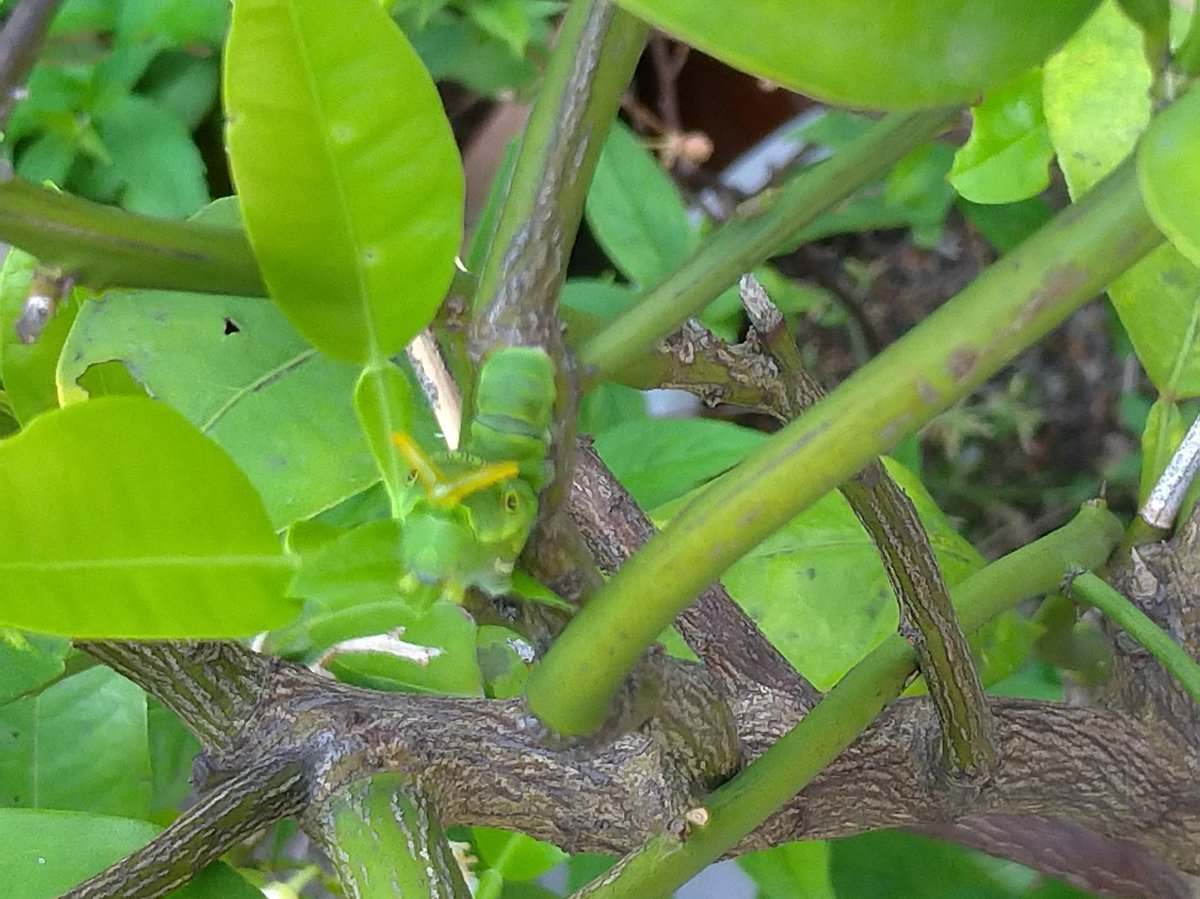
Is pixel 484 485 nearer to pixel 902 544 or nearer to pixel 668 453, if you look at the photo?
pixel 902 544

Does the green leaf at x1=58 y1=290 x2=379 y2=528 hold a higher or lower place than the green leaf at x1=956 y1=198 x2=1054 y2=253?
higher

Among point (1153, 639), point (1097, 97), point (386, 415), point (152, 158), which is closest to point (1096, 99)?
point (1097, 97)

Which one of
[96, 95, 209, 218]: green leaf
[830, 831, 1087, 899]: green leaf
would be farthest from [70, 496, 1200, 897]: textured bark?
[96, 95, 209, 218]: green leaf

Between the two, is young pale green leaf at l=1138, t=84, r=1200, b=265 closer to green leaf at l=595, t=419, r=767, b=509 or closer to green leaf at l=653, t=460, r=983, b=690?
green leaf at l=653, t=460, r=983, b=690

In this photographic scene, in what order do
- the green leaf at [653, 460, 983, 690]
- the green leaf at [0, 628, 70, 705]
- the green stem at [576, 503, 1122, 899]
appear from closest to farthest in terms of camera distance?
the green stem at [576, 503, 1122, 899] → the green leaf at [0, 628, 70, 705] → the green leaf at [653, 460, 983, 690]

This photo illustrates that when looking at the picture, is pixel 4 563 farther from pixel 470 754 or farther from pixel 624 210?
pixel 624 210

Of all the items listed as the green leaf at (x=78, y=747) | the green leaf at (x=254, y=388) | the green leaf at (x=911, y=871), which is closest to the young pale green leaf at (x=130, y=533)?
the green leaf at (x=254, y=388)

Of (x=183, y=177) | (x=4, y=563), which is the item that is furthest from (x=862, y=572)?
(x=183, y=177)
